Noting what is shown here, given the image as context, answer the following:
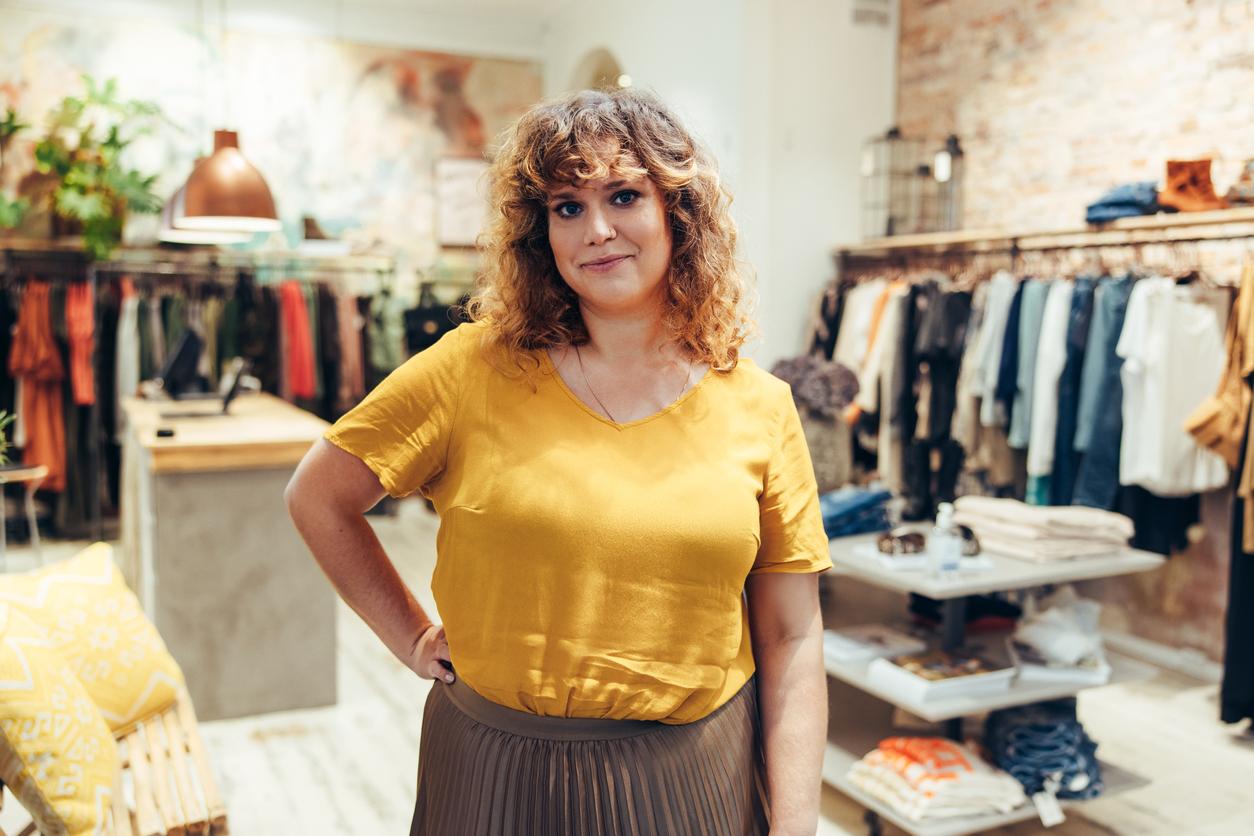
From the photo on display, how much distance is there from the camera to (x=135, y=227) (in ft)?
24.0

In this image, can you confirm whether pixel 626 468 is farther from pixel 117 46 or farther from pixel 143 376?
pixel 117 46

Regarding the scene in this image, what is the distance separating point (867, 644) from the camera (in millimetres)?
3307

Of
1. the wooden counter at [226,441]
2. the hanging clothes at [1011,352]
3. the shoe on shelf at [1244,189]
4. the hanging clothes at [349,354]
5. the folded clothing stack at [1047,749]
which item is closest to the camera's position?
the folded clothing stack at [1047,749]

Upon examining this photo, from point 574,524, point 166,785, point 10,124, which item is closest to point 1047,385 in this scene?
point 166,785

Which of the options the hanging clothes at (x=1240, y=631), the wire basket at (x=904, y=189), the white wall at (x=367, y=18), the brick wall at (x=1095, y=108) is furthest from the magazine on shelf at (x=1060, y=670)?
the white wall at (x=367, y=18)

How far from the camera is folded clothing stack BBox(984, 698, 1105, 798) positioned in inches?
116

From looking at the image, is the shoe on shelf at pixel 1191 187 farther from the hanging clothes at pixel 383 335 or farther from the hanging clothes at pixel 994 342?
the hanging clothes at pixel 383 335

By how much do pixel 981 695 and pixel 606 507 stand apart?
2.03m

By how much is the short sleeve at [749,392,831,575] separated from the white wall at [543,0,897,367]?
16.0 ft

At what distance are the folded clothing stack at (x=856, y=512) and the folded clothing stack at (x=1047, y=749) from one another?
739 mm

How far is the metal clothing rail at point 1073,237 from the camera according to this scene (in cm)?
421

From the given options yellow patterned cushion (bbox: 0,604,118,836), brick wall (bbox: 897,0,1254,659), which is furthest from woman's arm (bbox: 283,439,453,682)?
brick wall (bbox: 897,0,1254,659)

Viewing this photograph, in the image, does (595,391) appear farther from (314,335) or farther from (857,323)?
(314,335)

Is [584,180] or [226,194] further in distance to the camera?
[226,194]
